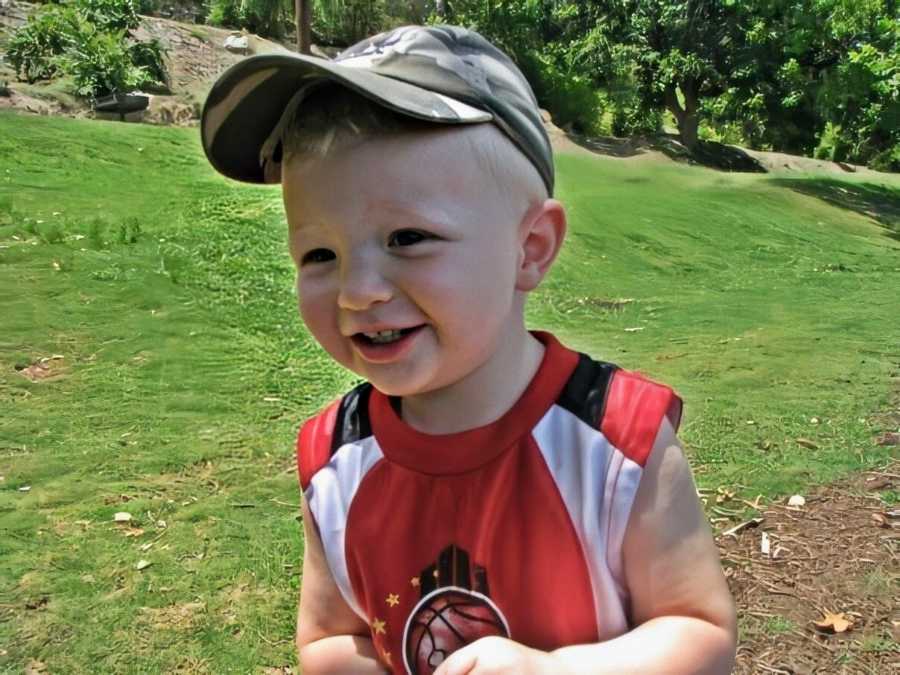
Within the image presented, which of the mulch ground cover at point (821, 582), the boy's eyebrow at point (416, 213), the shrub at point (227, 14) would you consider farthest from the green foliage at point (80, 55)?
the boy's eyebrow at point (416, 213)

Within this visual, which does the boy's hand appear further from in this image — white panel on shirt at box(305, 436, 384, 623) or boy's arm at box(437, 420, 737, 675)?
white panel on shirt at box(305, 436, 384, 623)

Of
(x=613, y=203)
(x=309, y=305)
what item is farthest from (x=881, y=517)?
(x=613, y=203)

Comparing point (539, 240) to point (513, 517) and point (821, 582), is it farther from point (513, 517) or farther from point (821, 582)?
point (821, 582)

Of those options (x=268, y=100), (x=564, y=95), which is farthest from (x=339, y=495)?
(x=564, y=95)

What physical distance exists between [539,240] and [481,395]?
0.81 feet

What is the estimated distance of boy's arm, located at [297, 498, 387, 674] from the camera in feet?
5.14

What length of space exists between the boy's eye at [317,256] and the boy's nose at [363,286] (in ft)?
0.23

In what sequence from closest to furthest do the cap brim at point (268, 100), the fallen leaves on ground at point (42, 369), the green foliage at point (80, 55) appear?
the cap brim at point (268, 100) < the fallen leaves on ground at point (42, 369) < the green foliage at point (80, 55)

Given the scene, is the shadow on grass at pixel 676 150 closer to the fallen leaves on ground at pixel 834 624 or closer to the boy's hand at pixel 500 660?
the fallen leaves on ground at pixel 834 624

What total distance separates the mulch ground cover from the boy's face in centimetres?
191

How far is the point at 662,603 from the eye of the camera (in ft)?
4.42

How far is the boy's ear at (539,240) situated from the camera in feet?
4.60

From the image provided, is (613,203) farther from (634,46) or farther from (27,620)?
(634,46)

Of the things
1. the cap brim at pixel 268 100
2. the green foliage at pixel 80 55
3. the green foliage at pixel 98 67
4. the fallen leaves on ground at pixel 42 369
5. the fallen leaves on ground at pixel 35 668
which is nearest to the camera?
the cap brim at pixel 268 100
